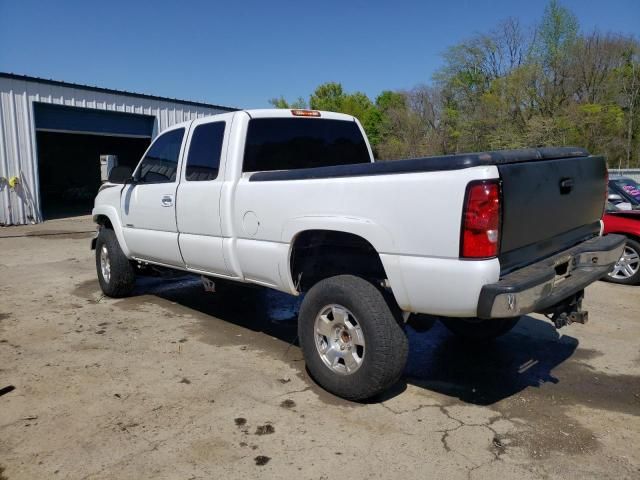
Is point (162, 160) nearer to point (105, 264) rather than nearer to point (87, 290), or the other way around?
point (105, 264)

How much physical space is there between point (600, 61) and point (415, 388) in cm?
3944

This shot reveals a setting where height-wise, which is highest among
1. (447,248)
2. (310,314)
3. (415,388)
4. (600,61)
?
(600,61)

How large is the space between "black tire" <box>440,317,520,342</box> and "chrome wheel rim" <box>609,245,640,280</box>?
3.41 meters

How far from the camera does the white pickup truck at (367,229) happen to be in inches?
116

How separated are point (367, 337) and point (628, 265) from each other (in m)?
5.58

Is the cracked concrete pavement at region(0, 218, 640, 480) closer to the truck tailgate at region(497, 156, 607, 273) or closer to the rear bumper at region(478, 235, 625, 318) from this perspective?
the rear bumper at region(478, 235, 625, 318)

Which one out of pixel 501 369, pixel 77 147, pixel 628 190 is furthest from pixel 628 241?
pixel 77 147

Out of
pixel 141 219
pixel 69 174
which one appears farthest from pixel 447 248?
pixel 69 174

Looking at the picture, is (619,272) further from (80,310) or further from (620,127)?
(620,127)

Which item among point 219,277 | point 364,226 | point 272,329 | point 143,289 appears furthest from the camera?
point 143,289

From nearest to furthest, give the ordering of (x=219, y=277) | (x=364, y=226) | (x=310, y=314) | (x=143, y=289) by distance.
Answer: (x=364, y=226)
(x=310, y=314)
(x=219, y=277)
(x=143, y=289)

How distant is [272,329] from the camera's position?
5469 mm

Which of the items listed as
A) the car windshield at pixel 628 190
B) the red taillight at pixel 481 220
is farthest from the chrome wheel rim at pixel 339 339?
the car windshield at pixel 628 190

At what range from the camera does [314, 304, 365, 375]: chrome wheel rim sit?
11.8 feet
